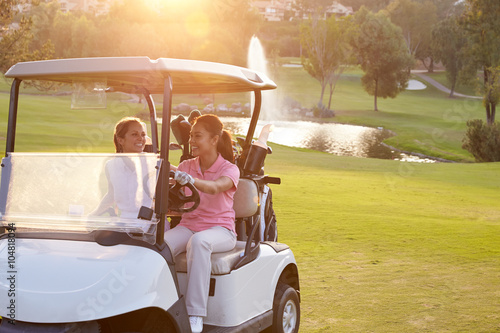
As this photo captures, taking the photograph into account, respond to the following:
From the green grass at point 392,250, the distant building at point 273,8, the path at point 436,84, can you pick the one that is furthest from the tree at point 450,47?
the distant building at point 273,8

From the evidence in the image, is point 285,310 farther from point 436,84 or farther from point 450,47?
point 436,84

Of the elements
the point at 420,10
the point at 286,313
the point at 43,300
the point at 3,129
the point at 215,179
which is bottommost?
the point at 3,129

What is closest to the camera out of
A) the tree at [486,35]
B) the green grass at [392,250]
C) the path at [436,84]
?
the green grass at [392,250]

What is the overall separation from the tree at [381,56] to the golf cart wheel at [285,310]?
212 ft

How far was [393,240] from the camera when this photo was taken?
34.4 feet

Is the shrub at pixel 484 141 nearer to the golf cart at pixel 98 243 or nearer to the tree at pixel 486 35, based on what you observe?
the tree at pixel 486 35

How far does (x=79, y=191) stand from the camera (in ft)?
12.6

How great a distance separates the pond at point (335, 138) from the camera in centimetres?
3794

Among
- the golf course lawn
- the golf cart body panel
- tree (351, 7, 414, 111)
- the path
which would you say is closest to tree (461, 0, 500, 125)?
tree (351, 7, 414, 111)

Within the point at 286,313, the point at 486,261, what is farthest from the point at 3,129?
the point at 286,313

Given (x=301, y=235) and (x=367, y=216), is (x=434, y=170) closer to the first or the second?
(x=367, y=216)

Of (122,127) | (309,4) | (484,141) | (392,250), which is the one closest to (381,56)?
(484,141)

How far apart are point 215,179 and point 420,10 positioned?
4022 inches

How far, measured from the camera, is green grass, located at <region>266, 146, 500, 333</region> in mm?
6312
